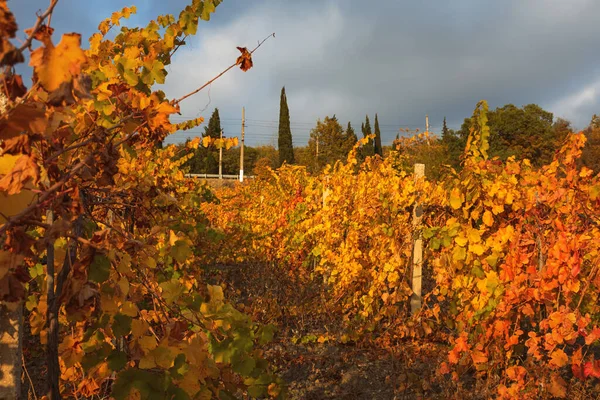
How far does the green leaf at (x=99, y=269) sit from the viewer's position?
1112 mm

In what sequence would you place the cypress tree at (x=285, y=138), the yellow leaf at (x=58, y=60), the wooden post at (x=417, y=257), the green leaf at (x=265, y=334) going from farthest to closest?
1. the cypress tree at (x=285, y=138)
2. the wooden post at (x=417, y=257)
3. the green leaf at (x=265, y=334)
4. the yellow leaf at (x=58, y=60)

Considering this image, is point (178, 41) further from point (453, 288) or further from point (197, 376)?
point (453, 288)

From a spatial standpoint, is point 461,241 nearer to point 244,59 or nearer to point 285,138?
point 244,59

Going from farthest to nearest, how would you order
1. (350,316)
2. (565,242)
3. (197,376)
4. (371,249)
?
(350,316), (371,249), (565,242), (197,376)

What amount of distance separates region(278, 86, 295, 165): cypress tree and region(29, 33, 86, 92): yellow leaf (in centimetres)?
3676

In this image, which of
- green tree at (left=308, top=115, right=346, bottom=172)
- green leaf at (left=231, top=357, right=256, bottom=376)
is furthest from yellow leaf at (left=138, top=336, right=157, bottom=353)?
green tree at (left=308, top=115, right=346, bottom=172)

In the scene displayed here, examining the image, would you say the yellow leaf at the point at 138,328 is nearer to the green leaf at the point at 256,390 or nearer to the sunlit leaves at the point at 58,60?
the green leaf at the point at 256,390

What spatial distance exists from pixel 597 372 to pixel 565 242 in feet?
2.32

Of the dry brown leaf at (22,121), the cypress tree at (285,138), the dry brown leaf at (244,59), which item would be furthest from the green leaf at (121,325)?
the cypress tree at (285,138)

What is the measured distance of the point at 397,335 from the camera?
13.8 feet

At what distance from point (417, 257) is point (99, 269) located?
3708 mm

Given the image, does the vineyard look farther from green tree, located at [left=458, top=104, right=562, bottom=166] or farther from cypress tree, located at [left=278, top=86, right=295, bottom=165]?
cypress tree, located at [left=278, top=86, right=295, bottom=165]

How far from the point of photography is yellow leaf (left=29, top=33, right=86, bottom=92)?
29.1 inches

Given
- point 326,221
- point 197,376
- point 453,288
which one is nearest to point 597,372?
point 453,288
